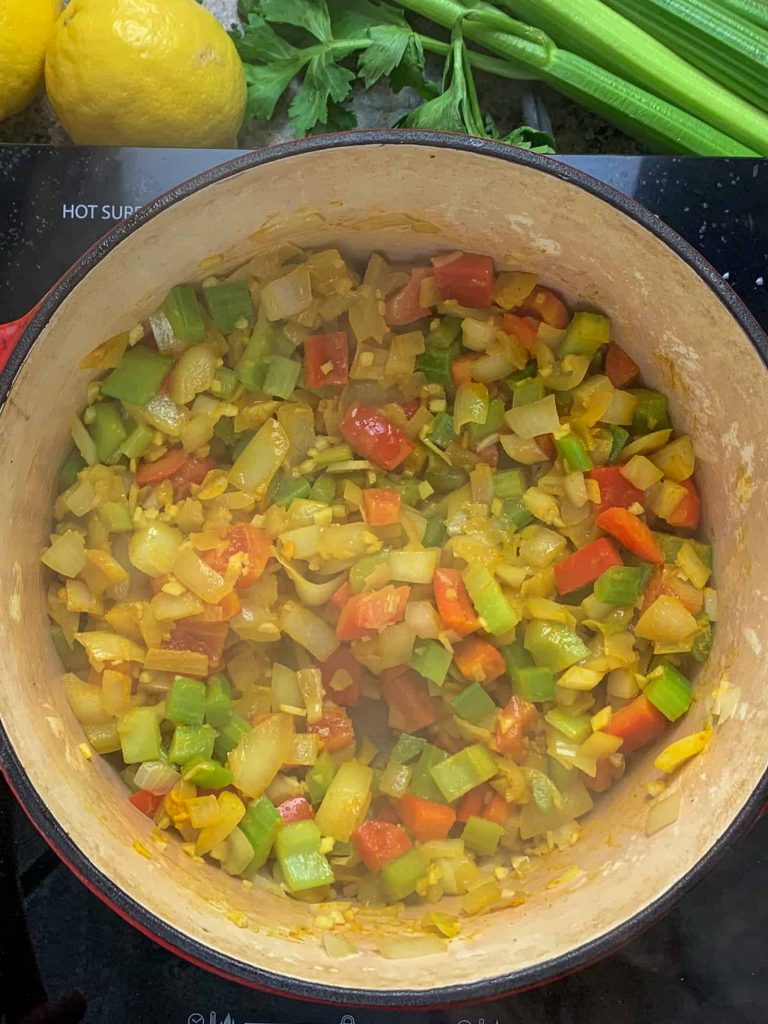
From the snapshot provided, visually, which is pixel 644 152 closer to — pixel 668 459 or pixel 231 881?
pixel 668 459

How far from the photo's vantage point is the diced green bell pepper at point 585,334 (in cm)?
130

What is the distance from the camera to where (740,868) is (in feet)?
4.51

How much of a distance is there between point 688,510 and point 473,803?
55 centimetres

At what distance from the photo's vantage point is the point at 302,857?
1289 millimetres

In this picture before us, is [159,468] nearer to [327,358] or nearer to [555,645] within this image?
[327,358]

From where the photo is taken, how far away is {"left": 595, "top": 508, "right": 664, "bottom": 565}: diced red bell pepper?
4.40 feet

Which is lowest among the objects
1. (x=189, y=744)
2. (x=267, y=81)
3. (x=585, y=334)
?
(x=189, y=744)

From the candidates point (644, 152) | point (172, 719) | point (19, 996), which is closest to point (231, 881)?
point (172, 719)

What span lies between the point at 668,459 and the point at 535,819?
57 cm

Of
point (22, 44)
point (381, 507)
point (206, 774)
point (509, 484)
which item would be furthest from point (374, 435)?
point (22, 44)

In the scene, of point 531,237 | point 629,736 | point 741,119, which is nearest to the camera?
point 531,237

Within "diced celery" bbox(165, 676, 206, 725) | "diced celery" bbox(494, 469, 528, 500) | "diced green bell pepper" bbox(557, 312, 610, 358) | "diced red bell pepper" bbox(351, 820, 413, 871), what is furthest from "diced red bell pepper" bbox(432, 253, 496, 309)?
"diced red bell pepper" bbox(351, 820, 413, 871)

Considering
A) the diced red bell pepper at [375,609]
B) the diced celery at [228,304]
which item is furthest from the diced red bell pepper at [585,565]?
the diced celery at [228,304]

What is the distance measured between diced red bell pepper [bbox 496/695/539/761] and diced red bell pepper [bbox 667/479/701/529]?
0.35 m
